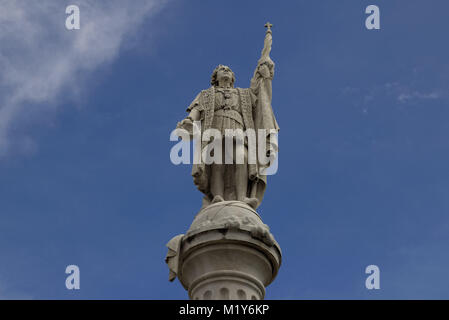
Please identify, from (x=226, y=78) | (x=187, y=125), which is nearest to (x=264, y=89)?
(x=226, y=78)

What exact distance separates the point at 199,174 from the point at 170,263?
91.2 inches

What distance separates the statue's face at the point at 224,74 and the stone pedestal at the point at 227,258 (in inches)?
185

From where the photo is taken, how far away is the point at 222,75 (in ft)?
51.9

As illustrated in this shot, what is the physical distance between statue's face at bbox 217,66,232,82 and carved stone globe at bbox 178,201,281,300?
15.5ft

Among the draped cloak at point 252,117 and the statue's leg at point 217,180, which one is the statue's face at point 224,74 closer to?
the draped cloak at point 252,117

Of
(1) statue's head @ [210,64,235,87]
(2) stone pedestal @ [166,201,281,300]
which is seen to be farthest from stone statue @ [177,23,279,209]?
(2) stone pedestal @ [166,201,281,300]

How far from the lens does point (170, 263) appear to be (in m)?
12.0

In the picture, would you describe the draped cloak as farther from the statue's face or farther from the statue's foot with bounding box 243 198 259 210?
the statue's foot with bounding box 243 198 259 210

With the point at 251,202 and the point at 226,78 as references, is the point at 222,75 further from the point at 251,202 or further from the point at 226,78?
the point at 251,202

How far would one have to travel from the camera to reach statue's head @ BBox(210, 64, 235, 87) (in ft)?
51.9

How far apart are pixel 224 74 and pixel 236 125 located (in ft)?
5.77

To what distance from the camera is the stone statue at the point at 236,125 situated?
13797 mm
